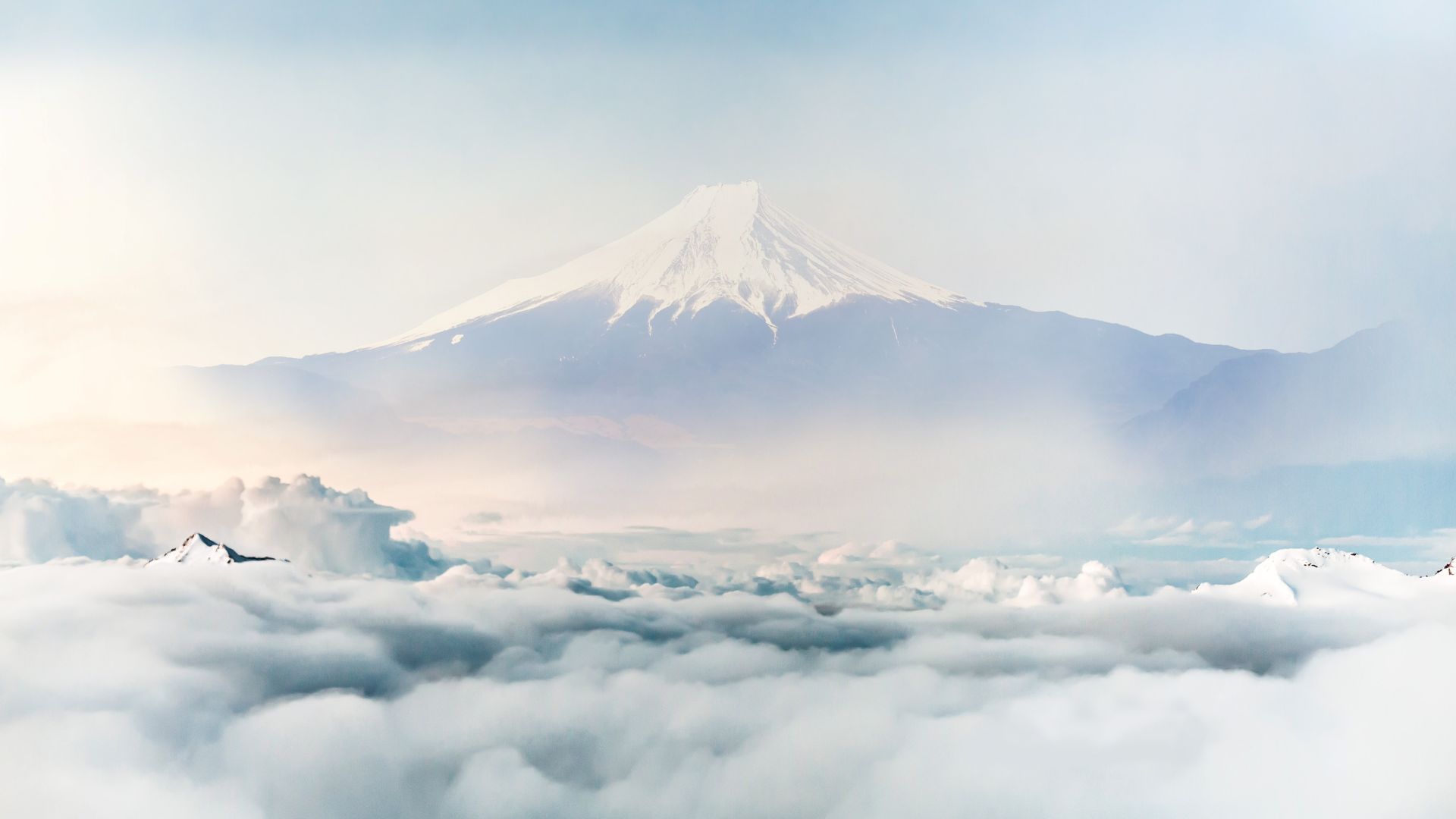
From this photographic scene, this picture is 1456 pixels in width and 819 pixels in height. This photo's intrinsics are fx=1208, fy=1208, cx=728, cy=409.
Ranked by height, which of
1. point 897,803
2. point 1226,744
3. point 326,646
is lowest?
point 897,803

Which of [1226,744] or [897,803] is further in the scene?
[897,803]

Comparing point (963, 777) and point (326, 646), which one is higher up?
point (326, 646)

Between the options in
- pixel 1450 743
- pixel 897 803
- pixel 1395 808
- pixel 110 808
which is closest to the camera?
pixel 110 808

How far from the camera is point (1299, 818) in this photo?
15462 centimetres

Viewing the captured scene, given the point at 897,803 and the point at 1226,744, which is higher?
the point at 1226,744

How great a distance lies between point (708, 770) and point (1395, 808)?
88.4m

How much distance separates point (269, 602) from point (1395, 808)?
458ft

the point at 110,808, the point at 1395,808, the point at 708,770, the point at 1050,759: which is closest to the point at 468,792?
the point at 708,770

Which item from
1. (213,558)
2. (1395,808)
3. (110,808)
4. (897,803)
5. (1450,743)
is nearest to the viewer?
(110,808)

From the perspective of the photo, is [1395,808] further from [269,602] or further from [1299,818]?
[269,602]

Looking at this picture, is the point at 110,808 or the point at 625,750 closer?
the point at 110,808

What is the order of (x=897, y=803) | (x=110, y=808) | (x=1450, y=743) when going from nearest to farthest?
(x=110, y=808) < (x=1450, y=743) < (x=897, y=803)

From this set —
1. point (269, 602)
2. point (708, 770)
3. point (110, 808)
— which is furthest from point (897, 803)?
point (110, 808)

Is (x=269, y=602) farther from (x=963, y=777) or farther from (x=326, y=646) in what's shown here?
(x=963, y=777)
